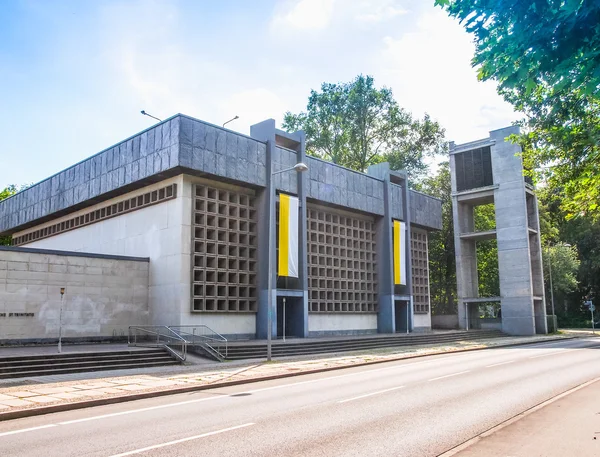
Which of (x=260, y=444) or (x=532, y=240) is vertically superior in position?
(x=532, y=240)

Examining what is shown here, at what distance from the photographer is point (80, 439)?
30.0ft

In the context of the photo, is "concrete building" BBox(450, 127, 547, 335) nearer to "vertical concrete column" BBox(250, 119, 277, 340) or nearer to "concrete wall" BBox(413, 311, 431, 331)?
"concrete wall" BBox(413, 311, 431, 331)

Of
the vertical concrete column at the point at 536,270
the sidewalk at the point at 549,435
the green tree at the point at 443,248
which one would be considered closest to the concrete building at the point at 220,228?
the vertical concrete column at the point at 536,270

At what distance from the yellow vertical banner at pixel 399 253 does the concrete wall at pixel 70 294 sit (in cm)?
1974

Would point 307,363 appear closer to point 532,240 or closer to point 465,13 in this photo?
point 465,13

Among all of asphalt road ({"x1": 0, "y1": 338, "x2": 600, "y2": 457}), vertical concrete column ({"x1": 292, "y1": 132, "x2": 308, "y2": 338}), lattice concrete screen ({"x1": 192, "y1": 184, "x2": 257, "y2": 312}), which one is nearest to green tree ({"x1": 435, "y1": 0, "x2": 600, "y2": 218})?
asphalt road ({"x1": 0, "y1": 338, "x2": 600, "y2": 457})

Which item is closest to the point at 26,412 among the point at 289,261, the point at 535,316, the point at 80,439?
the point at 80,439

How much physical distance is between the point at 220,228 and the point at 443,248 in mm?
37781

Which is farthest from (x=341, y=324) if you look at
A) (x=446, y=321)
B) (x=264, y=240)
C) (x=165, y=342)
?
(x=446, y=321)

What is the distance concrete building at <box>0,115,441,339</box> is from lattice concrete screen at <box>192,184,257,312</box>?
0.20 ft

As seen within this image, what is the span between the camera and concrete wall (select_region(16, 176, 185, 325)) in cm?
2845

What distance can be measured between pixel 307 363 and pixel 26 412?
41.0 feet

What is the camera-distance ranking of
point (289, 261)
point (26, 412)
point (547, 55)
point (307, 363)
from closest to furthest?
point (547, 55)
point (26, 412)
point (307, 363)
point (289, 261)

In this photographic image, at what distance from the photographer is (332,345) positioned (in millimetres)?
A: 29391
